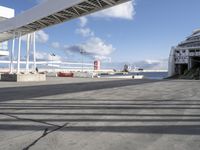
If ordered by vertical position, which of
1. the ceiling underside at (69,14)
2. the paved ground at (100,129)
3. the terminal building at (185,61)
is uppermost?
the ceiling underside at (69,14)

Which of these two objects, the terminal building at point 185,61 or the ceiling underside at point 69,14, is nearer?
the ceiling underside at point 69,14

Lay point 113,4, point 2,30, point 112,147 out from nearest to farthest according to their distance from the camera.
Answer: point 112,147, point 113,4, point 2,30

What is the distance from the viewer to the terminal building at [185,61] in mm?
47625

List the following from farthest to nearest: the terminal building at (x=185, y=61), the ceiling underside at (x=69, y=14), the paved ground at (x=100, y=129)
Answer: the terminal building at (x=185, y=61) → the ceiling underside at (x=69, y=14) → the paved ground at (x=100, y=129)

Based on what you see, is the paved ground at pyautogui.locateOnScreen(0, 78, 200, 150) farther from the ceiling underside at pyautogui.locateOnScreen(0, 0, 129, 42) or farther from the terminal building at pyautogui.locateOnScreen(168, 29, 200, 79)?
the terminal building at pyautogui.locateOnScreen(168, 29, 200, 79)

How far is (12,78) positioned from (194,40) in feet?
125

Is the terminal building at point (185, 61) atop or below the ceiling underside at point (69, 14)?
below

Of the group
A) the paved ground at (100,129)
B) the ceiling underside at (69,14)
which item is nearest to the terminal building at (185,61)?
the ceiling underside at (69,14)

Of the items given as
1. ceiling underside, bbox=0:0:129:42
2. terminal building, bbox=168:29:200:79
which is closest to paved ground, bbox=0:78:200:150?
ceiling underside, bbox=0:0:129:42

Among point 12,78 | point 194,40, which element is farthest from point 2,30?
point 194,40

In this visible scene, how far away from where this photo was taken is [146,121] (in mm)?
7359

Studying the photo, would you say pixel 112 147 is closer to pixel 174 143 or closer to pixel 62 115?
pixel 174 143

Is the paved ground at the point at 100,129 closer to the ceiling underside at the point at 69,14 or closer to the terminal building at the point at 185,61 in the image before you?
the ceiling underside at the point at 69,14

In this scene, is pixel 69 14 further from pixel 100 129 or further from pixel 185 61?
pixel 185 61
